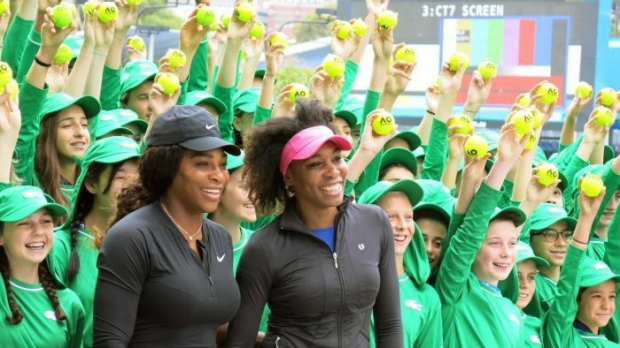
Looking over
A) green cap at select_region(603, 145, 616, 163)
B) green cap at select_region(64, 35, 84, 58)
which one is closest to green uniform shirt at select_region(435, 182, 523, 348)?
green cap at select_region(64, 35, 84, 58)

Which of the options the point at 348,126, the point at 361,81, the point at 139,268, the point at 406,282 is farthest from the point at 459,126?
the point at 361,81

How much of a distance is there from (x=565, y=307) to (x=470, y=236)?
1081mm

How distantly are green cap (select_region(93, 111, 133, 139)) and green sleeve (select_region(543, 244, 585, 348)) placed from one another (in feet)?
8.01

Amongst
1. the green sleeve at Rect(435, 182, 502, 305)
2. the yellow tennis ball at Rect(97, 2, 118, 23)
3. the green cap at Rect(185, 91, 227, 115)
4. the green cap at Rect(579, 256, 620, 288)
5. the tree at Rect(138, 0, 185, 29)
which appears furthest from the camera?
the tree at Rect(138, 0, 185, 29)

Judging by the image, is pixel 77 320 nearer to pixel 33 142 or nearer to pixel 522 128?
pixel 33 142

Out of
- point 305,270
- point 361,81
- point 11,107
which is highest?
point 11,107

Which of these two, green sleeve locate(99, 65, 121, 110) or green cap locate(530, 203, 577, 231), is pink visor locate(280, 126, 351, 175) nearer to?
green sleeve locate(99, 65, 121, 110)

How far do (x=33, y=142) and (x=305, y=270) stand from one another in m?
1.97

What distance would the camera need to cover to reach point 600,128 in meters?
8.29

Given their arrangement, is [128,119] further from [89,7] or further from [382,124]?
[382,124]

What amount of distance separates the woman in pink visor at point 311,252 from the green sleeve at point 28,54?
2.36 metres

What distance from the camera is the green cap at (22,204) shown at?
190 inches

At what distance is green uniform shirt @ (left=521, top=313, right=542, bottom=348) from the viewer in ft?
21.7

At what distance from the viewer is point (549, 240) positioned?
7402mm
